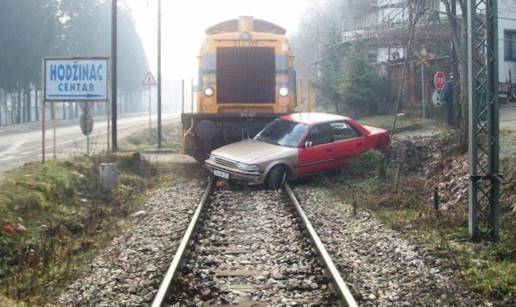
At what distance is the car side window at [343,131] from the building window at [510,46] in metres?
24.3

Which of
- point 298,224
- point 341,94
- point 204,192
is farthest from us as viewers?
point 341,94

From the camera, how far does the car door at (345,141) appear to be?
1455cm

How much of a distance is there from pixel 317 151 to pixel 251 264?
7.07 m

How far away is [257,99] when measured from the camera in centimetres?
1580

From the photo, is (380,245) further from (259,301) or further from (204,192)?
(204,192)

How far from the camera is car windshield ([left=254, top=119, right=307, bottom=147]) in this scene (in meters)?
14.1

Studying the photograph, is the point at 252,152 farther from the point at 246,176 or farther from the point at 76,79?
the point at 76,79

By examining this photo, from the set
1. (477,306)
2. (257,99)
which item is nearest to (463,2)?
(257,99)

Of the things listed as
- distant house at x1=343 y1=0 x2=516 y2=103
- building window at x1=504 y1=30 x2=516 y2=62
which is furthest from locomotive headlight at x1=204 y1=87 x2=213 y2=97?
building window at x1=504 y1=30 x2=516 y2=62

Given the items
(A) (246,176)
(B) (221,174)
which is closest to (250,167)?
(A) (246,176)

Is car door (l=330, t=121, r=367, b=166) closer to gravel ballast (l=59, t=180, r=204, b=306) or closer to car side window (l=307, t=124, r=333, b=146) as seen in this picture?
car side window (l=307, t=124, r=333, b=146)

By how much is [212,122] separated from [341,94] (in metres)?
18.6

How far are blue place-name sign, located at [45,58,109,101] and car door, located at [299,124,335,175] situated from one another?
475 centimetres

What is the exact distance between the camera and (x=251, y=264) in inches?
287
